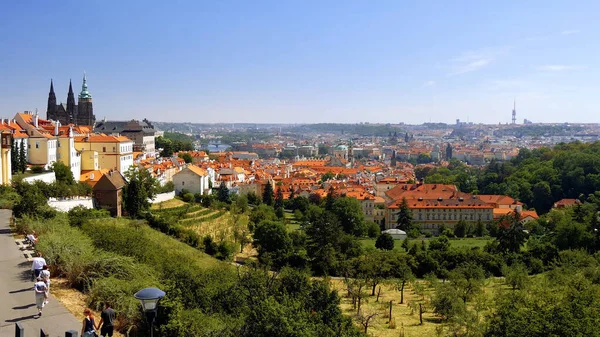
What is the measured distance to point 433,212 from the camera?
46.0 m

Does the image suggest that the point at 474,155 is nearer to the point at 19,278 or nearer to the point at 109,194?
the point at 109,194

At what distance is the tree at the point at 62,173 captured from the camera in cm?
2723

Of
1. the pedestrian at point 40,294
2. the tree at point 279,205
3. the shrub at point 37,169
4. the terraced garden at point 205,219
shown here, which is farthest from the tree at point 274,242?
the pedestrian at point 40,294

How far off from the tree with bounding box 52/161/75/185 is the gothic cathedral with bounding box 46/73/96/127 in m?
30.1

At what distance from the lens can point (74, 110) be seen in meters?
59.3

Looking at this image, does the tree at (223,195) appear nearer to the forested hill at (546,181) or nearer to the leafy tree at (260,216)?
the leafy tree at (260,216)

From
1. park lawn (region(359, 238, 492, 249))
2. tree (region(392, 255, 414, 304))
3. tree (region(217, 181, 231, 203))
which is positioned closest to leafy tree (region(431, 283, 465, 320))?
tree (region(392, 255, 414, 304))

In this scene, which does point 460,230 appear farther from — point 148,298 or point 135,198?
point 148,298

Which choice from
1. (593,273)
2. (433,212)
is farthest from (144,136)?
(593,273)

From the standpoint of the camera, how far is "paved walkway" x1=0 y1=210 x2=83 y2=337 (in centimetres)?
806

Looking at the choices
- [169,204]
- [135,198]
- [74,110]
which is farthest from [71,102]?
[135,198]

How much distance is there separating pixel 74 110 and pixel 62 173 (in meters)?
34.2

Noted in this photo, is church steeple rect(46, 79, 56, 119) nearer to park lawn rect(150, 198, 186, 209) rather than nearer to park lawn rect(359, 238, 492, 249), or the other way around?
park lawn rect(150, 198, 186, 209)

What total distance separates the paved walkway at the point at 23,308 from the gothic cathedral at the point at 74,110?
48.6 meters
